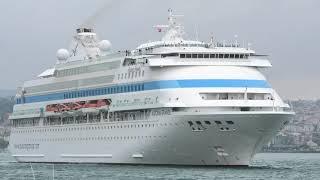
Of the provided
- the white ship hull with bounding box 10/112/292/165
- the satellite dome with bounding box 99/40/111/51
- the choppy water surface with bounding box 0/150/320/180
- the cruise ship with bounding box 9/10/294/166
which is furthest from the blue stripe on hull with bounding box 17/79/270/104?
the satellite dome with bounding box 99/40/111/51

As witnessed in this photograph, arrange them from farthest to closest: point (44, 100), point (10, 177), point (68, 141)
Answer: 1. point (44, 100)
2. point (68, 141)
3. point (10, 177)

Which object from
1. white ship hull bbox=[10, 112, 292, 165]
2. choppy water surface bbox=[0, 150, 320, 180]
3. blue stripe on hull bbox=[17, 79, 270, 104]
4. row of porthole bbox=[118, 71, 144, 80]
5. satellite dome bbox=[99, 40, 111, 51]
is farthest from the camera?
satellite dome bbox=[99, 40, 111, 51]

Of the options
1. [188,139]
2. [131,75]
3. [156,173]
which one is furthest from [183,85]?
[156,173]

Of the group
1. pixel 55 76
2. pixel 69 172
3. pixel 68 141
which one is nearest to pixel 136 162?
pixel 69 172

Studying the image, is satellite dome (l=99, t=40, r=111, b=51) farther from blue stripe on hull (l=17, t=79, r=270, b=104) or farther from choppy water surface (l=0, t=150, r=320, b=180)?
choppy water surface (l=0, t=150, r=320, b=180)

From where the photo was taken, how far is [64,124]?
3615 inches

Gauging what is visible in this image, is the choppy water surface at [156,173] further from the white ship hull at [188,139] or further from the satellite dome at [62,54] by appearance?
the satellite dome at [62,54]

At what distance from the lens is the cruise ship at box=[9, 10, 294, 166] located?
246 ft

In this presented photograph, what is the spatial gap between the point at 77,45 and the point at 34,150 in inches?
395

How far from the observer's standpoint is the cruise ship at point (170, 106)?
246 ft

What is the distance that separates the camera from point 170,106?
75875mm

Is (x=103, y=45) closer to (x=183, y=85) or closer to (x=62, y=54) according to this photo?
(x=62, y=54)

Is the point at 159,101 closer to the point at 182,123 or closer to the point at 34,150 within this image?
the point at 182,123

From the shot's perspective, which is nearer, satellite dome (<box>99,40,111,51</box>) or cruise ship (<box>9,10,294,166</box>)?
cruise ship (<box>9,10,294,166</box>)
